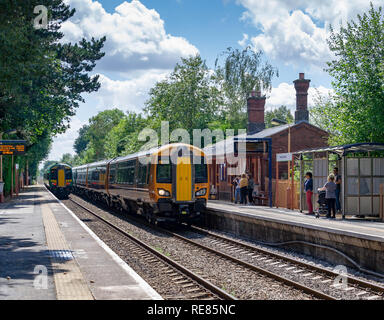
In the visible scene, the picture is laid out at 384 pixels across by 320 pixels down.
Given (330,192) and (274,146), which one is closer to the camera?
(330,192)

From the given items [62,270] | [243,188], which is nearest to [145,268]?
[62,270]

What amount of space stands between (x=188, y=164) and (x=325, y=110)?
28.6 feet

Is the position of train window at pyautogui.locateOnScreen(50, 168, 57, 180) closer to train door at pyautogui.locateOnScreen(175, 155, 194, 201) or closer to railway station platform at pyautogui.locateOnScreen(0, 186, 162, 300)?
train door at pyautogui.locateOnScreen(175, 155, 194, 201)

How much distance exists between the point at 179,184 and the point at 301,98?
61.0 feet

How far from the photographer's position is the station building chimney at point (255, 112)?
1415 inches

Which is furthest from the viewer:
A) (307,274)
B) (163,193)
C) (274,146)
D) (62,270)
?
(274,146)

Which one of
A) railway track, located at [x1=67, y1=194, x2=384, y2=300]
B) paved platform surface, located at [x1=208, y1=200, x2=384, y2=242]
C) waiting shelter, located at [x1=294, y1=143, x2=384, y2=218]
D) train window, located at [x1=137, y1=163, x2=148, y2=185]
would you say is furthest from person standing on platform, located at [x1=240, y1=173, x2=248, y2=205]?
railway track, located at [x1=67, y1=194, x2=384, y2=300]

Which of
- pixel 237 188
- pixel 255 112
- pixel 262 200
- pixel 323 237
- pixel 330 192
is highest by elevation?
pixel 255 112

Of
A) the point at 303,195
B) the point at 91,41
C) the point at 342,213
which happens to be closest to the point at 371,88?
the point at 303,195

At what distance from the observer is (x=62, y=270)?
9133 mm

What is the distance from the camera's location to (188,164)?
18.0 meters

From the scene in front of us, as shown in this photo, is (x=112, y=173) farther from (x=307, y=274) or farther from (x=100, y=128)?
(x=100, y=128)

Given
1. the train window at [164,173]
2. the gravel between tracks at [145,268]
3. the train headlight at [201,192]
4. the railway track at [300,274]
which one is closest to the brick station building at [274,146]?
the train headlight at [201,192]
